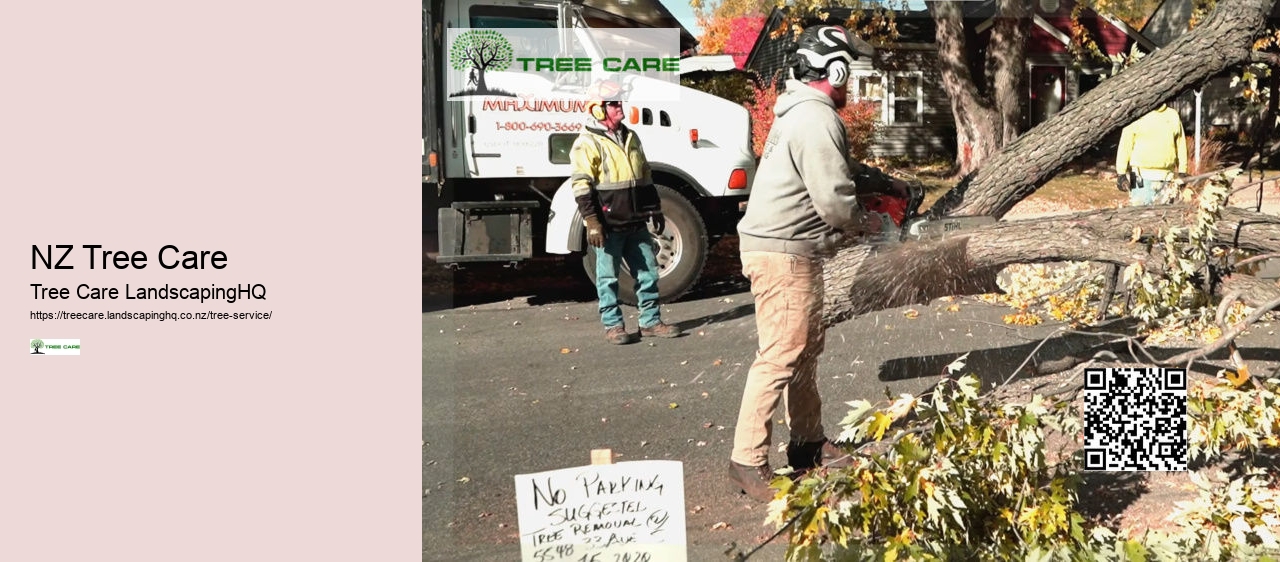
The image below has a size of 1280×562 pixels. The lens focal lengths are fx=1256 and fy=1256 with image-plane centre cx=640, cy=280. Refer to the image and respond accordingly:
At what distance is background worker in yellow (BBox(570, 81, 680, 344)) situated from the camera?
16.1 feet

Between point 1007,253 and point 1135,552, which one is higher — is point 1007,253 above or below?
above

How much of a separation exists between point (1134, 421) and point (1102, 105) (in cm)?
144

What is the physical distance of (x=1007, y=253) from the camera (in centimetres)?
463

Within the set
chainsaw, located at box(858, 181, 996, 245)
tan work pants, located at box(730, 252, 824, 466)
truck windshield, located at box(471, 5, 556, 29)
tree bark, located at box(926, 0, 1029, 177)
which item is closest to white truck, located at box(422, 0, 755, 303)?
truck windshield, located at box(471, 5, 556, 29)

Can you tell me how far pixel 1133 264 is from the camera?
13.9ft

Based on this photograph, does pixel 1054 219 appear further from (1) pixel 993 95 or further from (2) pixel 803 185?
(2) pixel 803 185

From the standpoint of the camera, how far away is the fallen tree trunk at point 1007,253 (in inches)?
168

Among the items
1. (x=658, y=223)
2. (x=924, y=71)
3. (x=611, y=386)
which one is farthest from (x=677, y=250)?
(x=924, y=71)

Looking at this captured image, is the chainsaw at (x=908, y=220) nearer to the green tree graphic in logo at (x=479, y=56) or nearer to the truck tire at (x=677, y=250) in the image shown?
the truck tire at (x=677, y=250)

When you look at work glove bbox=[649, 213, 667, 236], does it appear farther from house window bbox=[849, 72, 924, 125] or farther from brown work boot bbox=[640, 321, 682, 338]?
house window bbox=[849, 72, 924, 125]

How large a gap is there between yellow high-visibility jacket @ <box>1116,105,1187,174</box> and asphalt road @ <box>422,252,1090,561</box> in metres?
1.00

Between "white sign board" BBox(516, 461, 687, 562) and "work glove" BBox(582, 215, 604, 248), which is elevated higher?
"work glove" BBox(582, 215, 604, 248)
